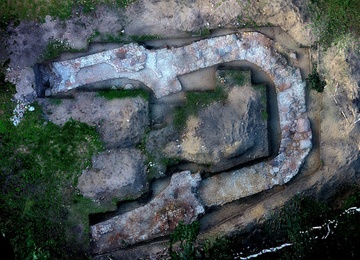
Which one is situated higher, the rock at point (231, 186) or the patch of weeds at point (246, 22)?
the patch of weeds at point (246, 22)

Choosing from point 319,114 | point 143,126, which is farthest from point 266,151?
point 143,126

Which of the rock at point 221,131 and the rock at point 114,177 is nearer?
the rock at point 114,177

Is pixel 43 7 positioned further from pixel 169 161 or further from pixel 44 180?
pixel 169 161

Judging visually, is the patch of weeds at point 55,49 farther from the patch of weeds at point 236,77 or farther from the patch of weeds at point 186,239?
the patch of weeds at point 186,239

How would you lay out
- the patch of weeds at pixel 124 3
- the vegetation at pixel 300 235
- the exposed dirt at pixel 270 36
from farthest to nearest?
the patch of weeds at pixel 124 3
the exposed dirt at pixel 270 36
the vegetation at pixel 300 235

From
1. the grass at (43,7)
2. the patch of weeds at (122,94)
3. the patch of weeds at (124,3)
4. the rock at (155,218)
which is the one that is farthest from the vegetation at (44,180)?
the patch of weeds at (124,3)

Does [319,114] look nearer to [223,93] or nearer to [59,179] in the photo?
[223,93]
